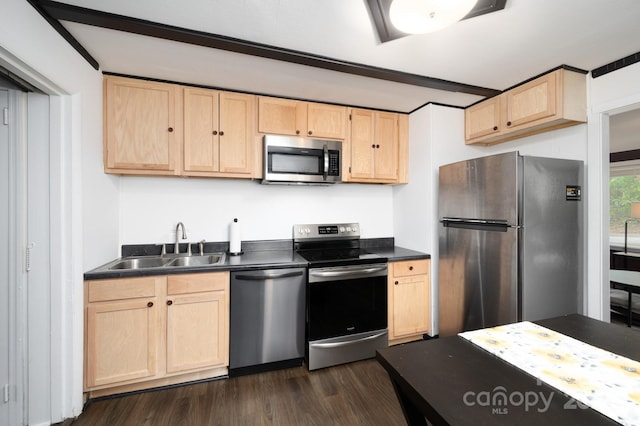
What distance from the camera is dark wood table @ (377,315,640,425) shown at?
0.66 meters

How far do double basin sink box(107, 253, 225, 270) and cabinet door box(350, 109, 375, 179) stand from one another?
58.9 inches

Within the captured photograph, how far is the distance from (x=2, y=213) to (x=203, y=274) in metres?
1.11

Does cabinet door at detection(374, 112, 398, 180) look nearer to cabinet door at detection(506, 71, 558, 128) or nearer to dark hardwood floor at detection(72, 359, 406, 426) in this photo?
cabinet door at detection(506, 71, 558, 128)

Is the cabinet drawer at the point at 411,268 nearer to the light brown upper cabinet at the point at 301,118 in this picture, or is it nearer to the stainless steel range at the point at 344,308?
the stainless steel range at the point at 344,308

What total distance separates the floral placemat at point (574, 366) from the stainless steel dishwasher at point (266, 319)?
1.35m

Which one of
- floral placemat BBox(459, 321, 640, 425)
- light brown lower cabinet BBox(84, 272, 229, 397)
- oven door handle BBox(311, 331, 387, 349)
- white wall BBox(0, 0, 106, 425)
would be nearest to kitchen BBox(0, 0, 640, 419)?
white wall BBox(0, 0, 106, 425)

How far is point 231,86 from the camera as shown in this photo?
2.31 meters

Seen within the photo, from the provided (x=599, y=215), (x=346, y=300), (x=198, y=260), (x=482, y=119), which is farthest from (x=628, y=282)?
(x=198, y=260)

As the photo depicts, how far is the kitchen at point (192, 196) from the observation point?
162 cm

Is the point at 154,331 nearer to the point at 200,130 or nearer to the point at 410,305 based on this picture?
the point at 200,130

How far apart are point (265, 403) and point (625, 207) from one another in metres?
6.23

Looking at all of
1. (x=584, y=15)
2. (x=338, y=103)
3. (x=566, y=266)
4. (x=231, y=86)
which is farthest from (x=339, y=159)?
(x=566, y=266)

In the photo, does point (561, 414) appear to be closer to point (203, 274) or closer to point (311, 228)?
point (203, 274)

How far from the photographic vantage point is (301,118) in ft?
8.35
